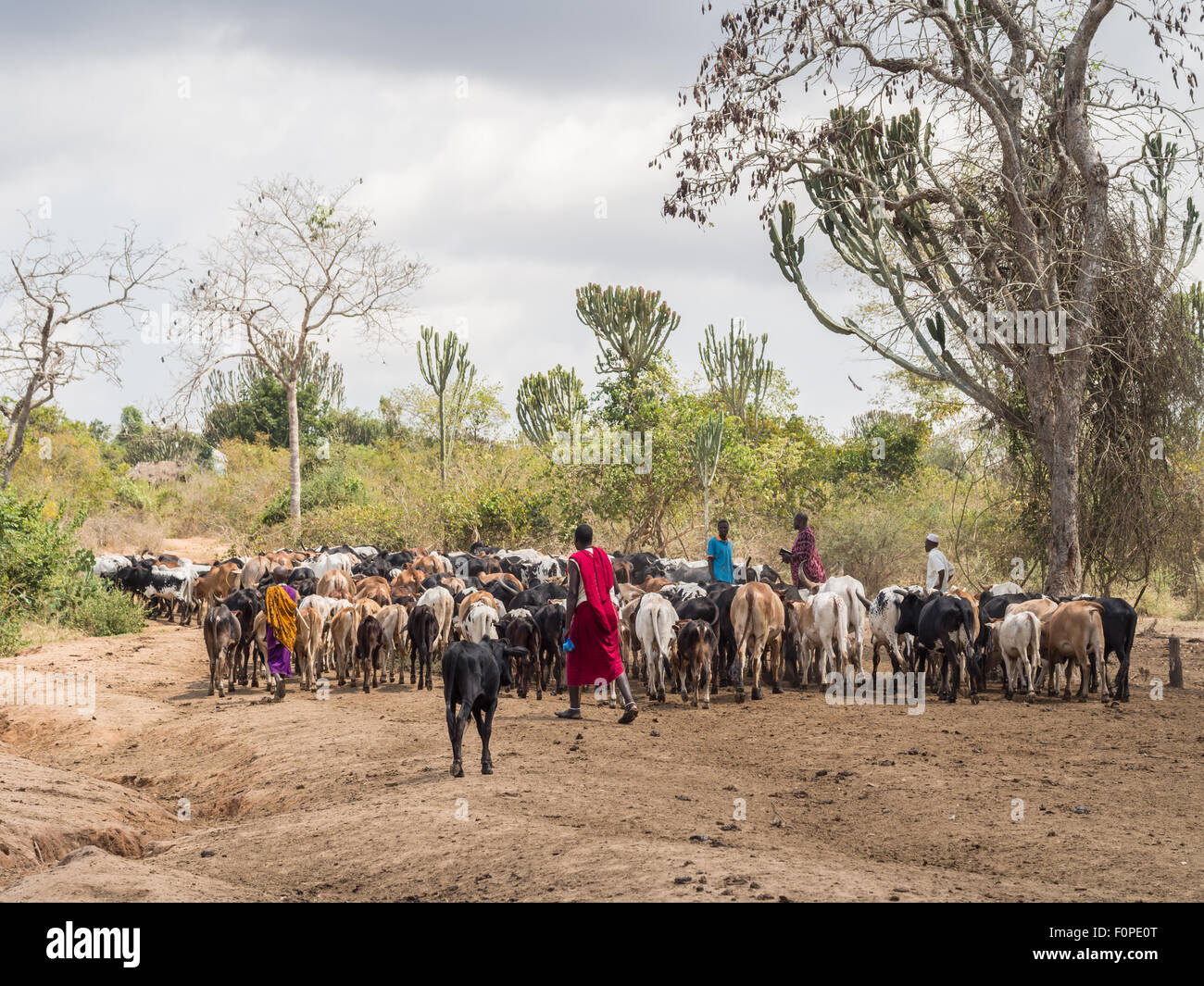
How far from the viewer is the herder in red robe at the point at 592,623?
32.9ft

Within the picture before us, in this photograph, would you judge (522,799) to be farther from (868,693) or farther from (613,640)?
(868,693)

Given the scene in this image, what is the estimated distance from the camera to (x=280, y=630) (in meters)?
12.0

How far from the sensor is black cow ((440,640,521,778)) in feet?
25.1

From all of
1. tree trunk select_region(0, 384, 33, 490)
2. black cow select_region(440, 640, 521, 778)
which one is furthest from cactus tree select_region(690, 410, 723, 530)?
tree trunk select_region(0, 384, 33, 490)

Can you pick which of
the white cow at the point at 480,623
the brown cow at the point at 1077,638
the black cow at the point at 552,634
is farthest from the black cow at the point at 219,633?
the brown cow at the point at 1077,638

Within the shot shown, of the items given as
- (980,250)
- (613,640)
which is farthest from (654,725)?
(980,250)

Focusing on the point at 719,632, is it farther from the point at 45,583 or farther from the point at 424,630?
the point at 45,583

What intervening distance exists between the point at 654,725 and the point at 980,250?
1049 cm

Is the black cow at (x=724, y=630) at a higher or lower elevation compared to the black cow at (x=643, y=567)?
lower

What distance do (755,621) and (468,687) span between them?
4876mm

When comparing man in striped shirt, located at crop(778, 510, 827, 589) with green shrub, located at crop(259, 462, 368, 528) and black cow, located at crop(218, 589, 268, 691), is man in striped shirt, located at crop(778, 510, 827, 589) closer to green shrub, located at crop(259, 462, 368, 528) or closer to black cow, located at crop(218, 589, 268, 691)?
black cow, located at crop(218, 589, 268, 691)

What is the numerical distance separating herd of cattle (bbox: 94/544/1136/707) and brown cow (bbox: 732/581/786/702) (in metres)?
0.01

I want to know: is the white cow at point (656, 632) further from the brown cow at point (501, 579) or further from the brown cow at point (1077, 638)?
the brown cow at point (501, 579)

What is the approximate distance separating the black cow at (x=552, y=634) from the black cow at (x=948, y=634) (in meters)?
4.00
